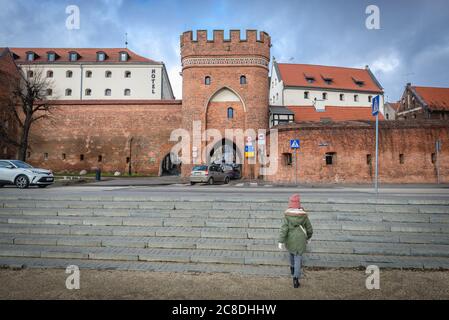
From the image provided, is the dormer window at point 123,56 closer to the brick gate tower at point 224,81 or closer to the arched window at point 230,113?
the brick gate tower at point 224,81

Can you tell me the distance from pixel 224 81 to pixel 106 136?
13.2m

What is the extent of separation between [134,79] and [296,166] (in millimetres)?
36835

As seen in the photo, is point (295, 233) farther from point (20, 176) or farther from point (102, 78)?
point (102, 78)

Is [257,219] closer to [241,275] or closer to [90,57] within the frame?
[241,275]

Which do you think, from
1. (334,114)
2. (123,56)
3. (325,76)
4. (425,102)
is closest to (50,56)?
(123,56)

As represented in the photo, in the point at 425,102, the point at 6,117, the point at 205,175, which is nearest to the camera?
the point at 205,175

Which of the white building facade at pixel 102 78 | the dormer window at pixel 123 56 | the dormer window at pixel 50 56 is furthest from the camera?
the dormer window at pixel 123 56

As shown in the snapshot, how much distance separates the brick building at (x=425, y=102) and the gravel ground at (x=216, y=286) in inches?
1955

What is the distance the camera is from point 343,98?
175ft

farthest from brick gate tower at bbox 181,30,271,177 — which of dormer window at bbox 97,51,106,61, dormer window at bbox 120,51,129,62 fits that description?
dormer window at bbox 97,51,106,61

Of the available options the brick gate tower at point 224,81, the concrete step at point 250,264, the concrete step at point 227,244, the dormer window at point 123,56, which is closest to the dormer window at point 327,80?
the brick gate tower at point 224,81

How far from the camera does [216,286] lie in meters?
4.98

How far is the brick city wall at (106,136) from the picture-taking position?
31938 mm
